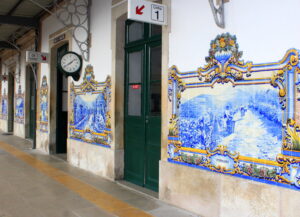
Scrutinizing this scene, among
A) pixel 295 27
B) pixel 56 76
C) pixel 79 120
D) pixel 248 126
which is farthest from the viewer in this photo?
pixel 56 76

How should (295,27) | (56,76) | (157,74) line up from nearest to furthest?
(295,27) → (157,74) → (56,76)

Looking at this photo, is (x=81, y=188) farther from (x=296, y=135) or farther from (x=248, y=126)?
(x=296, y=135)

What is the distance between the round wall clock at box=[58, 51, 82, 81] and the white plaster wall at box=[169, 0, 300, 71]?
3.54 meters

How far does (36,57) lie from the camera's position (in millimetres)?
9555

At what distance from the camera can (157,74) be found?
5.51 meters

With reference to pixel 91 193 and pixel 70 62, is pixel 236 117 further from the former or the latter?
pixel 70 62

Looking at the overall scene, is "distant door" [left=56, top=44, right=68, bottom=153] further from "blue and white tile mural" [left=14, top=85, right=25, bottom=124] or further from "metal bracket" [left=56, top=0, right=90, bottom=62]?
"blue and white tile mural" [left=14, top=85, right=25, bottom=124]

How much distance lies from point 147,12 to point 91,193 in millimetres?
3148

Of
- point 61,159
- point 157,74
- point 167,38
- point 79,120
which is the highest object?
point 167,38

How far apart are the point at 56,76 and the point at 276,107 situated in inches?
314

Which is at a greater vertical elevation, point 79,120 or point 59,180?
point 79,120

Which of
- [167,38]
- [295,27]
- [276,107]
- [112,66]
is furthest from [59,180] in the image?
[295,27]

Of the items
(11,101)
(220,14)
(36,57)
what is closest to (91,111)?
(36,57)

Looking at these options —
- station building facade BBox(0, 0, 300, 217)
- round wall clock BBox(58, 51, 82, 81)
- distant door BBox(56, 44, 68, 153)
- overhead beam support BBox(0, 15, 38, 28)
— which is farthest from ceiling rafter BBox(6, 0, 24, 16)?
round wall clock BBox(58, 51, 82, 81)
